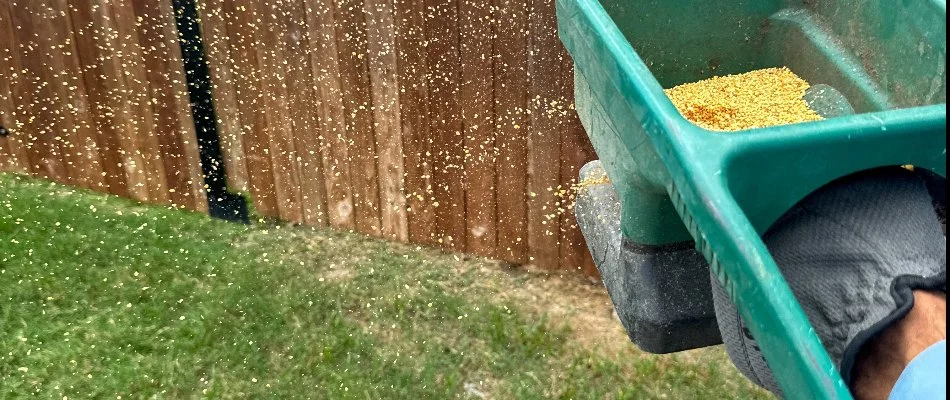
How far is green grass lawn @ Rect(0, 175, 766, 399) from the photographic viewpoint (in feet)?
10.5

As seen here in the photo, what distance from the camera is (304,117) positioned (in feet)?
11.8

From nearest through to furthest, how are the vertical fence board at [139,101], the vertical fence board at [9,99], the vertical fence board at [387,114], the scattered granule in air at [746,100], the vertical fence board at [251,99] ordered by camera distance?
the scattered granule in air at [746,100], the vertical fence board at [387,114], the vertical fence board at [251,99], the vertical fence board at [139,101], the vertical fence board at [9,99]

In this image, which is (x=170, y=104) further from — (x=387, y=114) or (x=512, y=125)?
(x=512, y=125)

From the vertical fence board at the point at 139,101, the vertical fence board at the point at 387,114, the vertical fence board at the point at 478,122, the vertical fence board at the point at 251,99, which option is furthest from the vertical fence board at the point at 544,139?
the vertical fence board at the point at 139,101

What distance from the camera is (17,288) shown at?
11.5 ft

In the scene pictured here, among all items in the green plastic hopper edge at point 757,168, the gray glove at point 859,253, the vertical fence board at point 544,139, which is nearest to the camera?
the green plastic hopper edge at point 757,168

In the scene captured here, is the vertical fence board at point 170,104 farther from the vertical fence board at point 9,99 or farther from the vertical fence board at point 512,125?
the vertical fence board at point 512,125

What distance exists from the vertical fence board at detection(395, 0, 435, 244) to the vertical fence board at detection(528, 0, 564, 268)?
0.39 meters

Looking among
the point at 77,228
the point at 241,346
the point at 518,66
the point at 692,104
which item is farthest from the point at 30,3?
the point at 692,104

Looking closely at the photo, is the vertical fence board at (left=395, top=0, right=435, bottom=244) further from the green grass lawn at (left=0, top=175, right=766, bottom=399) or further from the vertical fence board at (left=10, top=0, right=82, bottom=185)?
the vertical fence board at (left=10, top=0, right=82, bottom=185)

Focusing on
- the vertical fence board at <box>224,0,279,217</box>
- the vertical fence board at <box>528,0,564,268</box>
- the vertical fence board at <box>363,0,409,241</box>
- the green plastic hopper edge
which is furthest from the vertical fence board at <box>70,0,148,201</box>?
the green plastic hopper edge

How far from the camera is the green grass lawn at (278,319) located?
10.5 feet

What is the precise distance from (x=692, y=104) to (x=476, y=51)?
1.21 metres

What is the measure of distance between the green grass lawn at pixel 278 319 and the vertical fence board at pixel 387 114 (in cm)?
16
